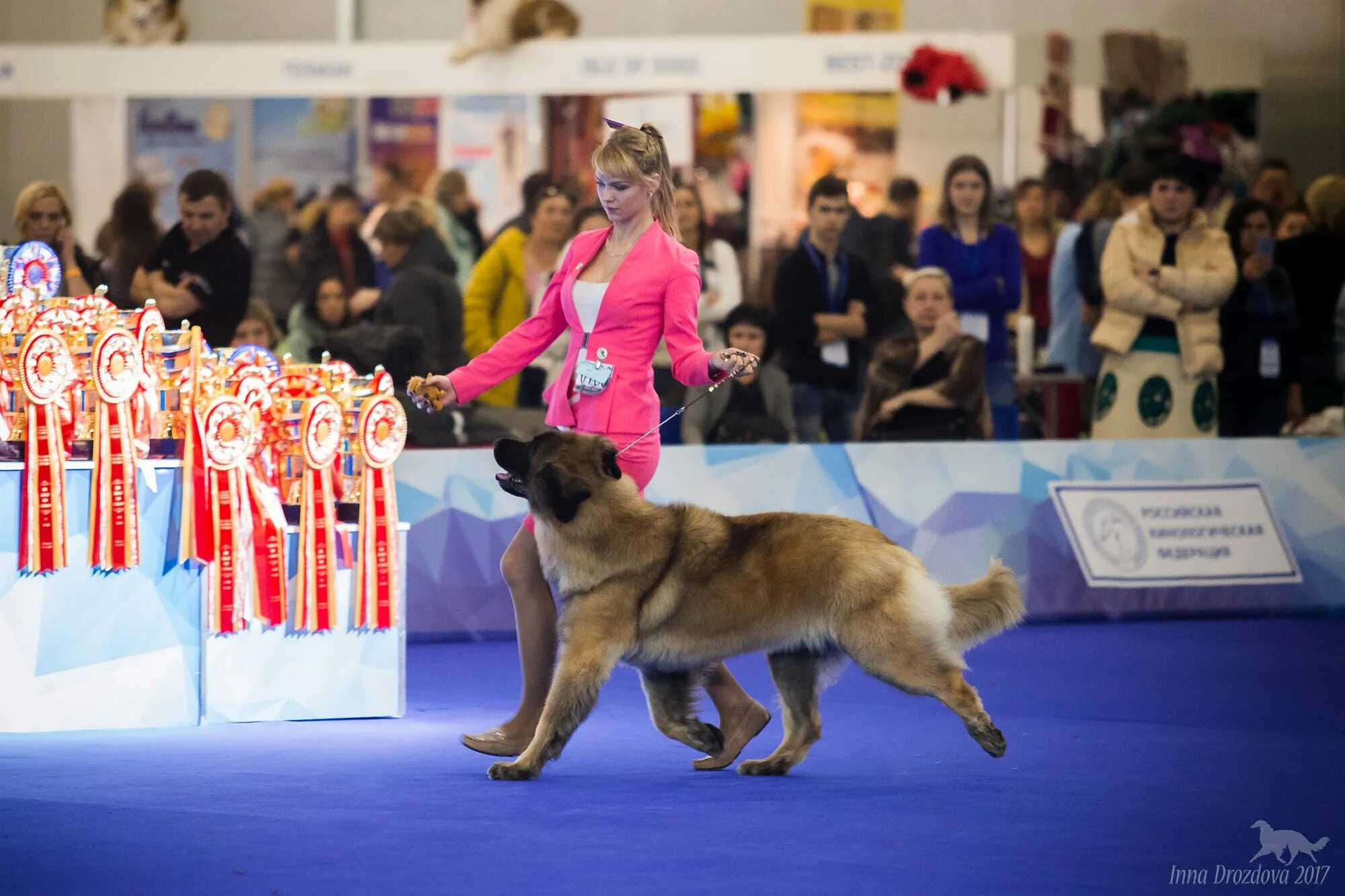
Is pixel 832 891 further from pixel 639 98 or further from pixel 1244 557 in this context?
pixel 639 98

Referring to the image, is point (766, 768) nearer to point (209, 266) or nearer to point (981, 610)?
point (981, 610)

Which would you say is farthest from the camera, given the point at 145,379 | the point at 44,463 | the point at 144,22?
the point at 144,22

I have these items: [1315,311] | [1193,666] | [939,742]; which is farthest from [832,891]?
[1315,311]

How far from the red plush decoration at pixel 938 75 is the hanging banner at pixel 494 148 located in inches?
92.0

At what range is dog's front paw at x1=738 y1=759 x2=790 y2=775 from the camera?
4.82m

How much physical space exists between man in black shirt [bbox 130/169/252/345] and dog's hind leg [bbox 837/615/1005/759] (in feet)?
15.5

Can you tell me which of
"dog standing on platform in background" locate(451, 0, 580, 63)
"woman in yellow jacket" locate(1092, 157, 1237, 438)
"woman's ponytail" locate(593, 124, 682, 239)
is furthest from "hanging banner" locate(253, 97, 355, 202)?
"woman's ponytail" locate(593, 124, 682, 239)

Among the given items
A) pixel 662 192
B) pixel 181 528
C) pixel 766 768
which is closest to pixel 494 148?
pixel 181 528

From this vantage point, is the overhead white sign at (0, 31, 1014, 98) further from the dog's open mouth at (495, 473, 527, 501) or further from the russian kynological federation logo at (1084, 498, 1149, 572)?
the dog's open mouth at (495, 473, 527, 501)

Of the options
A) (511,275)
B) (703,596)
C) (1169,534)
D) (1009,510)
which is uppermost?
(511,275)

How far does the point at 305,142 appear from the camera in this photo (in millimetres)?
11188

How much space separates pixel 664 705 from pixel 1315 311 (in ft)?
21.6

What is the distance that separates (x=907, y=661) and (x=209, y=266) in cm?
494

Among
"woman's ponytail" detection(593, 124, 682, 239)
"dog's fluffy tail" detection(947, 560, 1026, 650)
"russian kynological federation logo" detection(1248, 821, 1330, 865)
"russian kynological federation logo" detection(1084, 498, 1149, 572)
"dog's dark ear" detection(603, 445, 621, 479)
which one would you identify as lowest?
"russian kynological federation logo" detection(1248, 821, 1330, 865)
